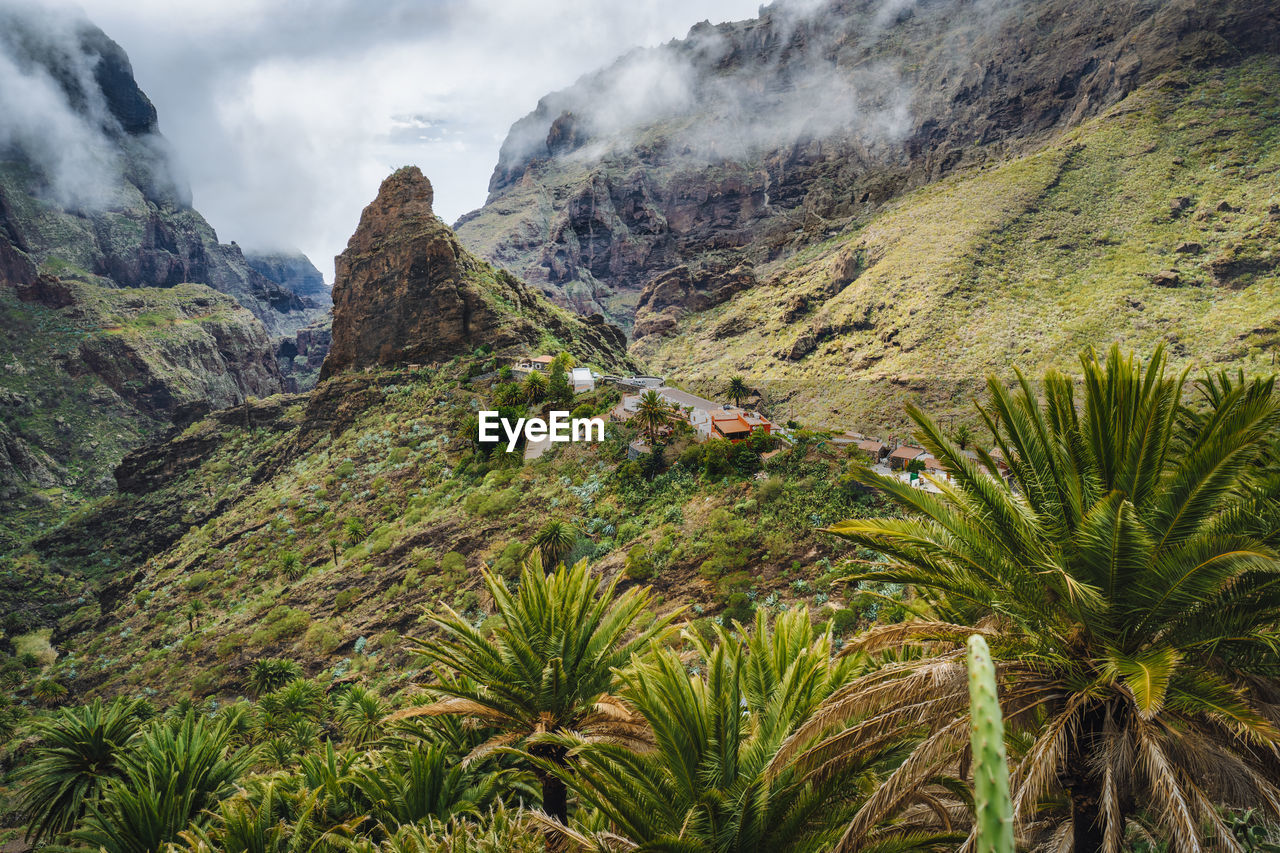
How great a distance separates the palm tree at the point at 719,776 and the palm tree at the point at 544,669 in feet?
6.22

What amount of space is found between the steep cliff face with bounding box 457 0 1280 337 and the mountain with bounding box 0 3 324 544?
7850 centimetres

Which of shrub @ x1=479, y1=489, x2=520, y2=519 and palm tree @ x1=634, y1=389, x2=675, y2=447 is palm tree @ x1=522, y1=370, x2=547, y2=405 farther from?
palm tree @ x1=634, y1=389, x2=675, y2=447

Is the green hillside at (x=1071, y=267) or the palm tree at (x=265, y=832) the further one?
the green hillside at (x=1071, y=267)

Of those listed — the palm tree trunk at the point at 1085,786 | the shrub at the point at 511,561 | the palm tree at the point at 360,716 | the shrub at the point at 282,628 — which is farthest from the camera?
the shrub at the point at 282,628

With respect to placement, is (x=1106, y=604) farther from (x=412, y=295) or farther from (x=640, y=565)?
(x=412, y=295)

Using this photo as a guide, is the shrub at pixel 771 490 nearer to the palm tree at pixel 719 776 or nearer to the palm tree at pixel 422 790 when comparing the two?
the palm tree at pixel 422 790

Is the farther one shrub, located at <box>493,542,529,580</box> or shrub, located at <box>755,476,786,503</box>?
shrub, located at <box>493,542,529,580</box>

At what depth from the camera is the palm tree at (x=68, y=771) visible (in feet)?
48.5

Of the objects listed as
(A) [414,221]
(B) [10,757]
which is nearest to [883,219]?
(A) [414,221]

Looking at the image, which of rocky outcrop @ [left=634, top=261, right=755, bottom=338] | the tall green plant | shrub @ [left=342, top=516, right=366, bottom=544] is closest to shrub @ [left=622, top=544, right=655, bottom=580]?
the tall green plant

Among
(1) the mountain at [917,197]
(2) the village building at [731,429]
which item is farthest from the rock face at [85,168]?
(2) the village building at [731,429]

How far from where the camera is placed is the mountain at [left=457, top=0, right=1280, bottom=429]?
6266 cm

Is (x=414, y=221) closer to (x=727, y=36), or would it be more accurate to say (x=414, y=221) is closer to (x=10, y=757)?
(x=10, y=757)

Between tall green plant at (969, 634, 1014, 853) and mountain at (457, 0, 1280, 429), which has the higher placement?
mountain at (457, 0, 1280, 429)
